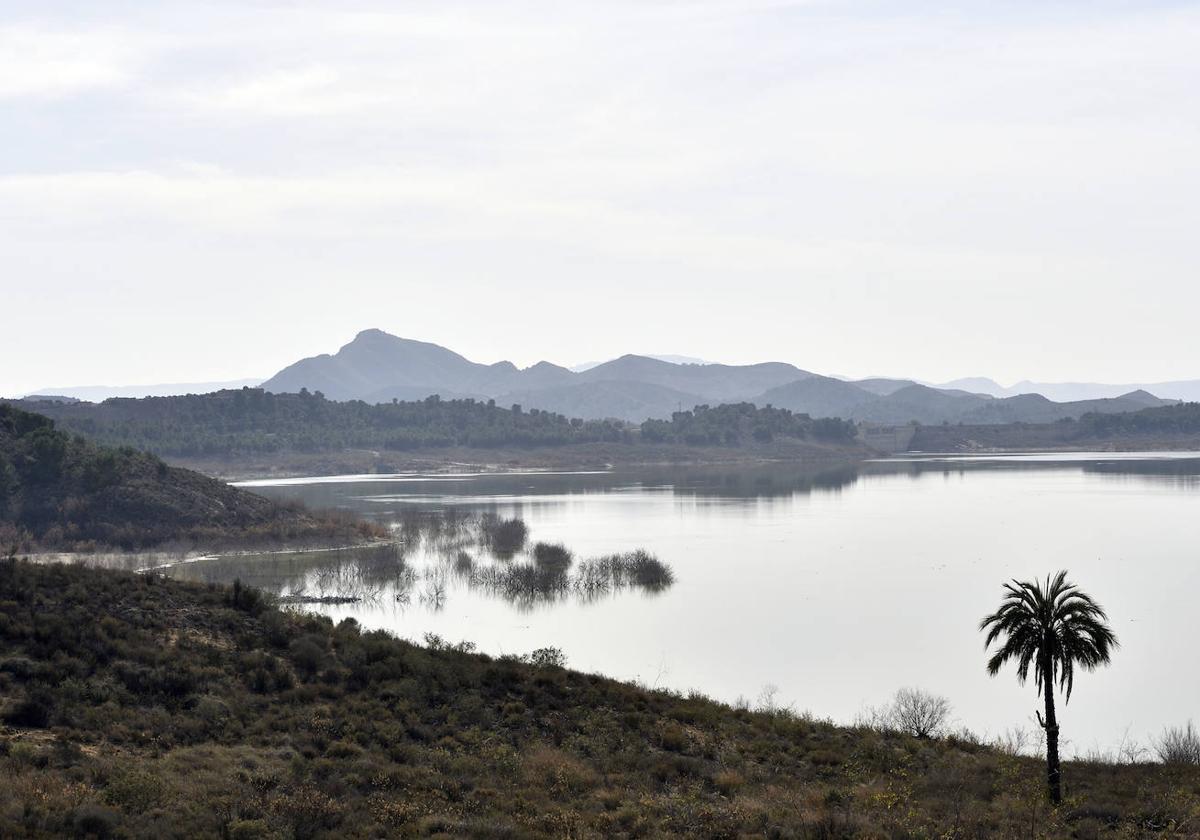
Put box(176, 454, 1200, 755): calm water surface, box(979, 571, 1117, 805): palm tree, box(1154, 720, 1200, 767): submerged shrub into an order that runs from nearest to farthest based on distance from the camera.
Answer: box(979, 571, 1117, 805): palm tree
box(1154, 720, 1200, 767): submerged shrub
box(176, 454, 1200, 755): calm water surface

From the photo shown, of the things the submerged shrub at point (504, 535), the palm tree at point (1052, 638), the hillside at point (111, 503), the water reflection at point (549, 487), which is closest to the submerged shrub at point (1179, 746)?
the palm tree at point (1052, 638)

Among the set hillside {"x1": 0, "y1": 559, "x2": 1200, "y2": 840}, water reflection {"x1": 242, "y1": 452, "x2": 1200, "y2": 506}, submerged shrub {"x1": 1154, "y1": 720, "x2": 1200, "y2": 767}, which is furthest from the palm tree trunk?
water reflection {"x1": 242, "y1": 452, "x2": 1200, "y2": 506}

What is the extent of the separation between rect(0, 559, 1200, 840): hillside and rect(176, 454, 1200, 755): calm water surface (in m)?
9.77

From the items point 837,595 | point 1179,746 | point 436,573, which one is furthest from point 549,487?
point 1179,746

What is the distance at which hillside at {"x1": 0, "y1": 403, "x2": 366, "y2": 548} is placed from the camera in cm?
8250

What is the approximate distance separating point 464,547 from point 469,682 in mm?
53858

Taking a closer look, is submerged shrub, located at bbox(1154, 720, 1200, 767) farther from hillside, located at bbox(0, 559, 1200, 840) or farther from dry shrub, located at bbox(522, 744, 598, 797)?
dry shrub, located at bbox(522, 744, 598, 797)

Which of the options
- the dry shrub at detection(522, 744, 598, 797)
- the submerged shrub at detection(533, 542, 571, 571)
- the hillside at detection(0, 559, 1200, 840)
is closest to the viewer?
the hillside at detection(0, 559, 1200, 840)

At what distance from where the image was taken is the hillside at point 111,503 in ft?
271

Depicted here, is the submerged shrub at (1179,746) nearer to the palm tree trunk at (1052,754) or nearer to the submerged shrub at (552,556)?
the palm tree trunk at (1052,754)

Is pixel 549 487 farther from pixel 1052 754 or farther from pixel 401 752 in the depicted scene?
pixel 1052 754

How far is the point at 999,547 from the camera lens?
87.6 m

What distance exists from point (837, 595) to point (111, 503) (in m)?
56.1

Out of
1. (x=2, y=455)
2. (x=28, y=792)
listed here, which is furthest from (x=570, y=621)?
(x=2, y=455)
